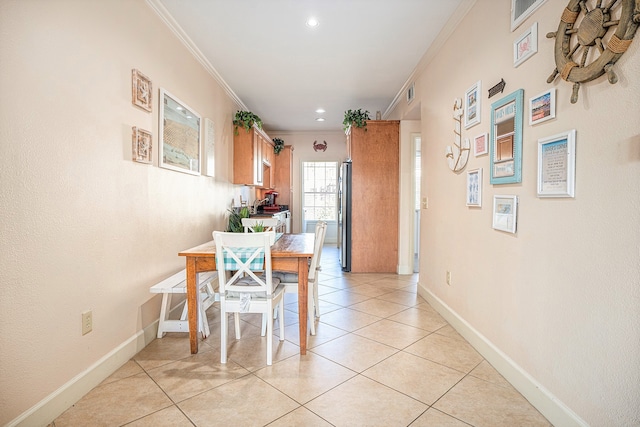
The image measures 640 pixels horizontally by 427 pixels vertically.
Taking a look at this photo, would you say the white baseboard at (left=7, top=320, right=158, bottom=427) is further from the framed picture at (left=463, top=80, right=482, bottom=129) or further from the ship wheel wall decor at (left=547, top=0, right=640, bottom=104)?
the framed picture at (left=463, top=80, right=482, bottom=129)

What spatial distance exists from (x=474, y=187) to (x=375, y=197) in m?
2.48

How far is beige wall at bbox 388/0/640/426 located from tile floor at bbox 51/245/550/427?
301 mm

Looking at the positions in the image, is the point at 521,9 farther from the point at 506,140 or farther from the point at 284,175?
the point at 284,175

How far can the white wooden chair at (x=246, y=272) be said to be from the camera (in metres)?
2.19

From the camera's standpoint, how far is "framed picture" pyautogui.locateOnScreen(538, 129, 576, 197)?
1533 mm

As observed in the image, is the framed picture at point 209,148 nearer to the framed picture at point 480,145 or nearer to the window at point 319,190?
the framed picture at point 480,145

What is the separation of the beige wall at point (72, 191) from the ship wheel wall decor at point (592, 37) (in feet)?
8.31

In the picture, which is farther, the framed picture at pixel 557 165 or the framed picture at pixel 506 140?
the framed picture at pixel 506 140

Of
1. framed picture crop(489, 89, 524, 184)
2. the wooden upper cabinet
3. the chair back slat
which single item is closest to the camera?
framed picture crop(489, 89, 524, 184)

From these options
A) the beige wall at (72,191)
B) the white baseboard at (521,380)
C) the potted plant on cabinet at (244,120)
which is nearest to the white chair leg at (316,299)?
the white baseboard at (521,380)

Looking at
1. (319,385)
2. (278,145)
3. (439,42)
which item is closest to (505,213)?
(319,385)

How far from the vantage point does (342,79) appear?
14.0ft

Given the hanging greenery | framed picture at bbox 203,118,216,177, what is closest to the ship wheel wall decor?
framed picture at bbox 203,118,216,177

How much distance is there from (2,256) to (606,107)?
2646 millimetres
